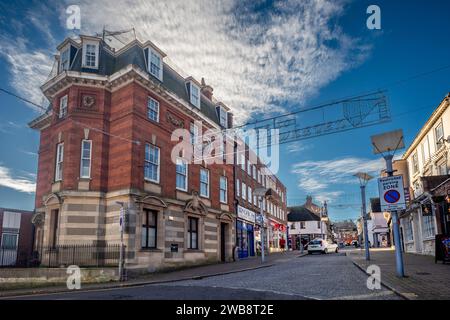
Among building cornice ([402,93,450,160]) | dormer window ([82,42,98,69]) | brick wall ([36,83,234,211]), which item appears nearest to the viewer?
brick wall ([36,83,234,211])

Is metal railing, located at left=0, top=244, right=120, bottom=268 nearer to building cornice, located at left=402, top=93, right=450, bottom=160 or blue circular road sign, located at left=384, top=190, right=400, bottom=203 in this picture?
blue circular road sign, located at left=384, top=190, right=400, bottom=203

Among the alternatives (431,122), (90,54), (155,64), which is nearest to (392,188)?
(155,64)

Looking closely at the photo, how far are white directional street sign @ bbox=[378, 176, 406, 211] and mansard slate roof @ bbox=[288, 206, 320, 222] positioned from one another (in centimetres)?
6012

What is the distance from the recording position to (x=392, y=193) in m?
12.3

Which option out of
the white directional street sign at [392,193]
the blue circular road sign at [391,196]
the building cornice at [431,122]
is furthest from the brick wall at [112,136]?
the building cornice at [431,122]

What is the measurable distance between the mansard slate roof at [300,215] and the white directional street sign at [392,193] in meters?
60.1

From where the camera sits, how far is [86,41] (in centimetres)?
2034

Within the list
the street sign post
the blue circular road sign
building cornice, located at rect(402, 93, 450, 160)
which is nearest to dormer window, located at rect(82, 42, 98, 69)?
the street sign post

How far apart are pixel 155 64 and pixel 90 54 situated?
12.1 ft

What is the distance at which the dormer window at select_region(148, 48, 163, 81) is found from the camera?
2136 centimetres

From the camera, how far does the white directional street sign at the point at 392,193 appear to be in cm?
1203

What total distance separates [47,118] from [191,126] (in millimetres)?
9422

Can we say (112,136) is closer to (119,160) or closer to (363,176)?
(119,160)
